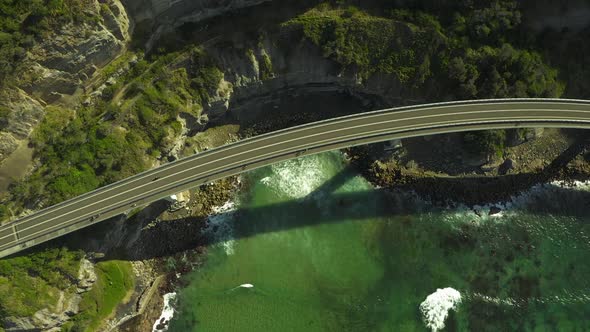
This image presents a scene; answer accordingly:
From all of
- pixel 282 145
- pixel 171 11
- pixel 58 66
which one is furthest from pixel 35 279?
pixel 171 11

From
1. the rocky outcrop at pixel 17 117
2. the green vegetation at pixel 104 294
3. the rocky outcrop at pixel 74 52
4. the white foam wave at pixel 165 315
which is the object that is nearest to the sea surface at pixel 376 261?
the white foam wave at pixel 165 315

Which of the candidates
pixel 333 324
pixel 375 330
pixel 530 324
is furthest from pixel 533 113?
pixel 333 324

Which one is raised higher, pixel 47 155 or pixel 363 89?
pixel 363 89

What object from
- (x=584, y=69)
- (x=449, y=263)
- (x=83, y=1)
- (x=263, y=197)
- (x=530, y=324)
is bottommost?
(x=530, y=324)

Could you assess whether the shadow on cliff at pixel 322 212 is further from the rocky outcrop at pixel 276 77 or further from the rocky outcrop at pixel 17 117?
the rocky outcrop at pixel 17 117

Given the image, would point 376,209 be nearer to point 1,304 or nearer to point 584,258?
point 584,258
